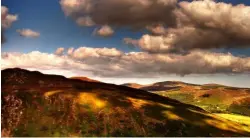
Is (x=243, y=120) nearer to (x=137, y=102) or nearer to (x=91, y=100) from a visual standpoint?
(x=137, y=102)

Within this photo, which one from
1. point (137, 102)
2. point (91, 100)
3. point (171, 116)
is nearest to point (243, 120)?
point (171, 116)

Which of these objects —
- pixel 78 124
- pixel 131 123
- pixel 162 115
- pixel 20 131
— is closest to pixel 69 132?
pixel 78 124

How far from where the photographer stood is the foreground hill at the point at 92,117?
85.4 m

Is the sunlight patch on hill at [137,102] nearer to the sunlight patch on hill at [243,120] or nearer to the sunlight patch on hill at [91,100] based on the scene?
the sunlight patch on hill at [91,100]

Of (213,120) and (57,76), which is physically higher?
(57,76)

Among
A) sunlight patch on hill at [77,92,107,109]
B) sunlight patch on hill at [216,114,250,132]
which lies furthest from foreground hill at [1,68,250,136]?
sunlight patch on hill at [216,114,250,132]

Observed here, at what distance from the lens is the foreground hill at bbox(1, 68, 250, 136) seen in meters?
85.4

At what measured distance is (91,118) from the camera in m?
92.0

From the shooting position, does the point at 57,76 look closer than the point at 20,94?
No

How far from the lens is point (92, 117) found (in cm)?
9244

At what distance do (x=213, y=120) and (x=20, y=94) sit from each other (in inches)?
2432

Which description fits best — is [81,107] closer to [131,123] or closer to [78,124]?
[78,124]

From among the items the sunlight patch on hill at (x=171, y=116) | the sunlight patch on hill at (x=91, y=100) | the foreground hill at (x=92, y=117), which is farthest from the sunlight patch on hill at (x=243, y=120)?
the sunlight patch on hill at (x=91, y=100)

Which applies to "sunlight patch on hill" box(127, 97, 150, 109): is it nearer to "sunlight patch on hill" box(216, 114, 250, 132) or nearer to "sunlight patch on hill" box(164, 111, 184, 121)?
"sunlight patch on hill" box(164, 111, 184, 121)
